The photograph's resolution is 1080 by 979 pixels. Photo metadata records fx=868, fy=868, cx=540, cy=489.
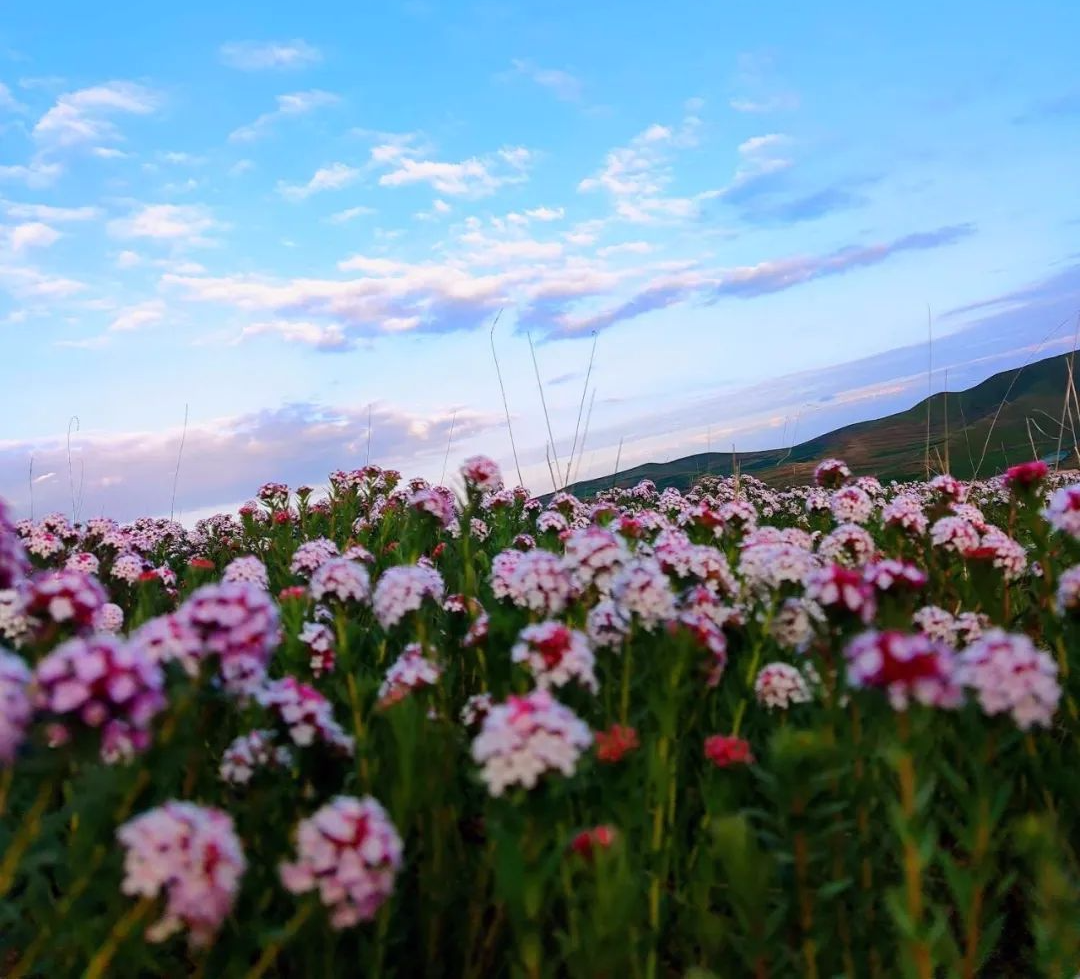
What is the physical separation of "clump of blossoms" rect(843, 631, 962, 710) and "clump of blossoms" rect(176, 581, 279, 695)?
1.65 metres

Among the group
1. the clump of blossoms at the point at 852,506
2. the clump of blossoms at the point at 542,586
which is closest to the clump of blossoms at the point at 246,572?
the clump of blossoms at the point at 542,586

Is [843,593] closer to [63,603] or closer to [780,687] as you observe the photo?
[780,687]

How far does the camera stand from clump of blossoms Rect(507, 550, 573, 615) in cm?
371

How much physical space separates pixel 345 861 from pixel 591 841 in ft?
2.39

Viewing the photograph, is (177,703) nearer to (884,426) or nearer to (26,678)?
(26,678)

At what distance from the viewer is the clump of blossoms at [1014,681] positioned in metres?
2.37

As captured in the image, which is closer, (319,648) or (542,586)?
(542,586)

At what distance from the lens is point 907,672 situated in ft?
7.65

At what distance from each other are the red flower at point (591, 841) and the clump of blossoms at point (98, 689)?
118cm

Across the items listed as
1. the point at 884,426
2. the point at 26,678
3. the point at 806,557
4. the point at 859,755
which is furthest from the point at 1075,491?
the point at 884,426

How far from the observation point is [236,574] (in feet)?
20.5

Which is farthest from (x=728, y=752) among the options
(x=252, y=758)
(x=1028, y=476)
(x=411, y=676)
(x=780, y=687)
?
(x=1028, y=476)

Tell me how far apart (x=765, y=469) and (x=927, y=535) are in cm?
2436

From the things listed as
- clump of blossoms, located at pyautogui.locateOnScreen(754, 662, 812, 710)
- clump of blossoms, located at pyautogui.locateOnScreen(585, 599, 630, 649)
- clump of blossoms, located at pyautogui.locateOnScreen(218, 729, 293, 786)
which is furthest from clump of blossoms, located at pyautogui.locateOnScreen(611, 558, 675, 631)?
clump of blossoms, located at pyautogui.locateOnScreen(218, 729, 293, 786)
